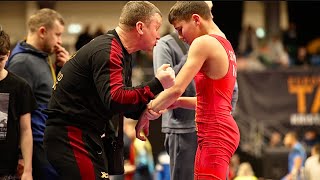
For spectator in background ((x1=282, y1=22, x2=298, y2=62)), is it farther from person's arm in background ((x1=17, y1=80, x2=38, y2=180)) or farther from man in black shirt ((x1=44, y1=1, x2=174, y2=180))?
man in black shirt ((x1=44, y1=1, x2=174, y2=180))

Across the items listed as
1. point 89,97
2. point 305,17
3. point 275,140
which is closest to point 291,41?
point 305,17

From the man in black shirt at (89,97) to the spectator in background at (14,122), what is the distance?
0.50 metres

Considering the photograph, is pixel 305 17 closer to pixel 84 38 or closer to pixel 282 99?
pixel 282 99

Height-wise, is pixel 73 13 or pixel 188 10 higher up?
pixel 73 13

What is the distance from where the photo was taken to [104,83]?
12.0 ft

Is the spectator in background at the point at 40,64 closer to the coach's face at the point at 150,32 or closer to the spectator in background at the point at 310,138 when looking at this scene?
the coach's face at the point at 150,32

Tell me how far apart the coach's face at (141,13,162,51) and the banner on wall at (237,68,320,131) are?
30.5 ft

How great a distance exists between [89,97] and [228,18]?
12717 mm

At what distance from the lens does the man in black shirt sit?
12.5ft

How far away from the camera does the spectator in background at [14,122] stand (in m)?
4.34

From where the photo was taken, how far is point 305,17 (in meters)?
17.3

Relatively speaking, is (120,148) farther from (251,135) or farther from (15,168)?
(251,135)

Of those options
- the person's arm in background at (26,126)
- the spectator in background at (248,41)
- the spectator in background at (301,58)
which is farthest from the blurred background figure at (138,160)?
the person's arm in background at (26,126)

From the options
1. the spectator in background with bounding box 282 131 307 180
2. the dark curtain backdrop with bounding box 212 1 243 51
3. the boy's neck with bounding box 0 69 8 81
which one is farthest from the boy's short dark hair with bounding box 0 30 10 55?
the dark curtain backdrop with bounding box 212 1 243 51
